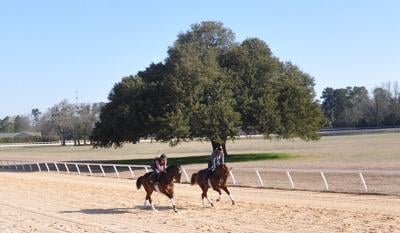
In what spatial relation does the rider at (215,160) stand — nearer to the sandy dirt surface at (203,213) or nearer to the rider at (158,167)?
the sandy dirt surface at (203,213)

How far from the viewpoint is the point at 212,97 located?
48469mm

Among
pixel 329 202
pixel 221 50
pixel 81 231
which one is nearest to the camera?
pixel 81 231

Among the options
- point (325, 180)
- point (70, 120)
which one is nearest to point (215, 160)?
point (325, 180)

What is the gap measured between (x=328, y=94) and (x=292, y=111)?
152 meters

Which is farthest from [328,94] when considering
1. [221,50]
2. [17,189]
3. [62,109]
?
[17,189]

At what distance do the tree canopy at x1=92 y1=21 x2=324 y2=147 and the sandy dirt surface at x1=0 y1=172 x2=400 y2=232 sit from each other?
67.8 ft

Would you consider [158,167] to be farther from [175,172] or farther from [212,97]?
[212,97]

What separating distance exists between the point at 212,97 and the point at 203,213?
102 feet

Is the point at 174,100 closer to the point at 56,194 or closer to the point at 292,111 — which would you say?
the point at 292,111

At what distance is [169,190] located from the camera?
1847cm

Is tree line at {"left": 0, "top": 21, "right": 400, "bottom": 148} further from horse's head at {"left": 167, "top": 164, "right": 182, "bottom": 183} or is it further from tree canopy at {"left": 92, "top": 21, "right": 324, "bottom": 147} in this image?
horse's head at {"left": 167, "top": 164, "right": 182, "bottom": 183}

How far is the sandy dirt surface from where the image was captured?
14.7m

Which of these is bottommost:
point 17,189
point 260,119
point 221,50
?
point 17,189

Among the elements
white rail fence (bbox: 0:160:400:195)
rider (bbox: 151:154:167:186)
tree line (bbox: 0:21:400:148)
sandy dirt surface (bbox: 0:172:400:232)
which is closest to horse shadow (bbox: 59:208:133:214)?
sandy dirt surface (bbox: 0:172:400:232)
